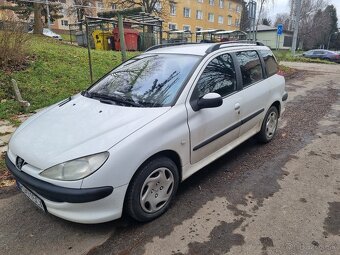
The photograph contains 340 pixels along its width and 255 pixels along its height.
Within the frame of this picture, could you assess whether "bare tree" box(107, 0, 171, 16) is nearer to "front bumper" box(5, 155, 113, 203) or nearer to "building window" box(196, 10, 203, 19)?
"building window" box(196, 10, 203, 19)

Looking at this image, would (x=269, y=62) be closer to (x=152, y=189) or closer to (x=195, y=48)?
(x=195, y=48)

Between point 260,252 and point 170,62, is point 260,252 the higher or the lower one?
the lower one

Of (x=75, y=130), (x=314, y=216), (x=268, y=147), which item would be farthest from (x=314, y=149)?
(x=75, y=130)

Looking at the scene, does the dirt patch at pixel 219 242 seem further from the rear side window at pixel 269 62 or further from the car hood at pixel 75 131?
the rear side window at pixel 269 62

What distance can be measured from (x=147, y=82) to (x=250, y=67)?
172cm

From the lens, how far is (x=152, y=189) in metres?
2.94

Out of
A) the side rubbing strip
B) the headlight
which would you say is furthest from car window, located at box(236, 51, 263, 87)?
the headlight

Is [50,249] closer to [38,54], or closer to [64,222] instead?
[64,222]

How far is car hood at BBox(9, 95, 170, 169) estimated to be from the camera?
2.58 meters

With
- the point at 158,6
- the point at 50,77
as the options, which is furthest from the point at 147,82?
the point at 158,6

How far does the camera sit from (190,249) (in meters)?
2.61

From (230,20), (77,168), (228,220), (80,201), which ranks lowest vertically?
(228,220)

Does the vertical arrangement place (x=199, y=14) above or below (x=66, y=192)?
above

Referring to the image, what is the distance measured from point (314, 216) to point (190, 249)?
1372 millimetres
